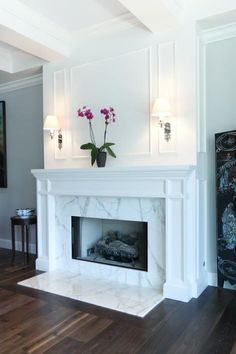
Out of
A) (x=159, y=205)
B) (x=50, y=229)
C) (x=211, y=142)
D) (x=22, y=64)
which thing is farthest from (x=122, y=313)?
(x=22, y=64)

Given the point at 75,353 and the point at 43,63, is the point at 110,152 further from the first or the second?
the point at 75,353

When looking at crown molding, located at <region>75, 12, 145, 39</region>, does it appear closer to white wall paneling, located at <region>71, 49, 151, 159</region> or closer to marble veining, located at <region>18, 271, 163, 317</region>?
white wall paneling, located at <region>71, 49, 151, 159</region>

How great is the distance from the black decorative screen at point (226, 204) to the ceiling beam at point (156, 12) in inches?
48.5

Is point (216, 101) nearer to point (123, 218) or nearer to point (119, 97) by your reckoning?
point (119, 97)

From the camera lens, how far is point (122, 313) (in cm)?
274

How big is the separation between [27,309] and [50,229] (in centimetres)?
127

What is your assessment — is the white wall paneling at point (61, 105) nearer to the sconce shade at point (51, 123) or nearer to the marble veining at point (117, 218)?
the sconce shade at point (51, 123)

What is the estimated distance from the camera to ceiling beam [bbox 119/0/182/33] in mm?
2719

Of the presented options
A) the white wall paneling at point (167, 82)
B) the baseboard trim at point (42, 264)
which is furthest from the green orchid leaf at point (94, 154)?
the baseboard trim at point (42, 264)

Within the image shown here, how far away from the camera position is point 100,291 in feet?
10.7

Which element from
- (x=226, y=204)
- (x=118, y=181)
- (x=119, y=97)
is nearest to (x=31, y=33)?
(x=119, y=97)

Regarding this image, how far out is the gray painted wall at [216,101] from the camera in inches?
128

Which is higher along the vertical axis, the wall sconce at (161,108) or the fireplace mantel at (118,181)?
the wall sconce at (161,108)

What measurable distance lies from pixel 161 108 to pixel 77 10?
1.38 metres
